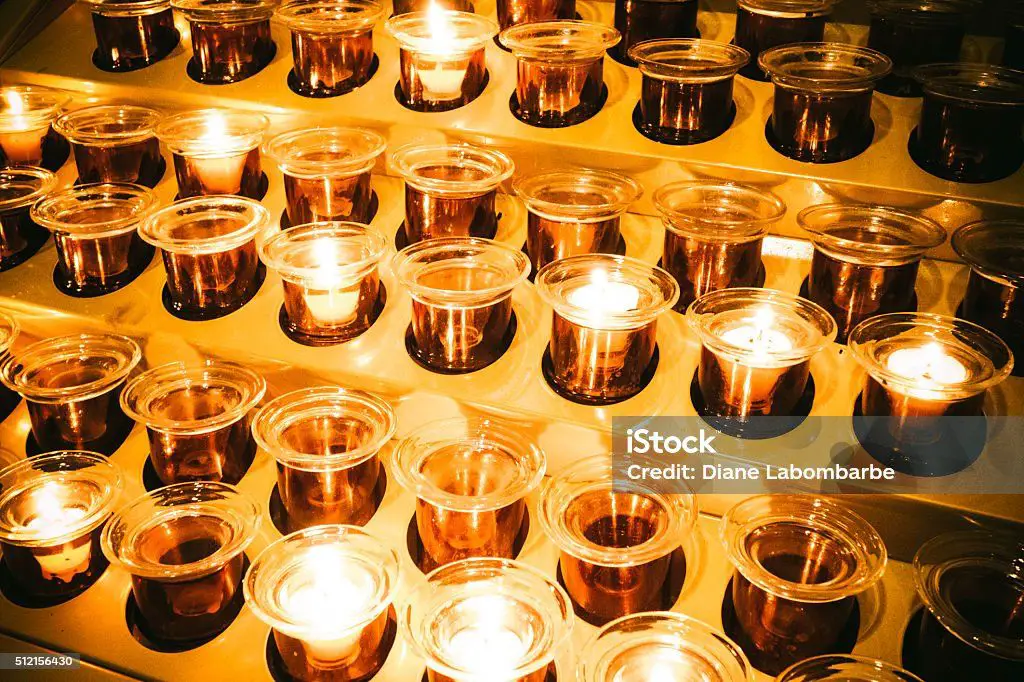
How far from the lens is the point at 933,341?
1010 mm

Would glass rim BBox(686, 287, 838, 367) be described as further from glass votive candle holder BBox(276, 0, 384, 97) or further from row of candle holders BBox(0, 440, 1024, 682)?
glass votive candle holder BBox(276, 0, 384, 97)

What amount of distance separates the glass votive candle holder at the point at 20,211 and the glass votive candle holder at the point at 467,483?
689 millimetres

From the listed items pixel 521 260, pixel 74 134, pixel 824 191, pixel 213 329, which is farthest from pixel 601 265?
pixel 74 134

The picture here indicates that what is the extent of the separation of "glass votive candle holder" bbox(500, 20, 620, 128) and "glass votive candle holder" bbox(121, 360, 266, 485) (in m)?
0.52

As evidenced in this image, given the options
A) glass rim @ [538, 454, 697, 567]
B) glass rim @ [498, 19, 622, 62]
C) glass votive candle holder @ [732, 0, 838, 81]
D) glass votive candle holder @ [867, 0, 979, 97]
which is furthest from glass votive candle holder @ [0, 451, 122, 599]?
glass votive candle holder @ [867, 0, 979, 97]

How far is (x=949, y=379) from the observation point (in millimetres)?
961

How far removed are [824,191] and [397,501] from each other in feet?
2.10

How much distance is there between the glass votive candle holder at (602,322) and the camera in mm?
1026

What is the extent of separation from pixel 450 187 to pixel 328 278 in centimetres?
19

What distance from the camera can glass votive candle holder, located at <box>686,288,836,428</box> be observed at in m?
0.98

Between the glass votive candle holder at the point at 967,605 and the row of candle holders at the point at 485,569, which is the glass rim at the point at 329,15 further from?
the glass votive candle holder at the point at 967,605

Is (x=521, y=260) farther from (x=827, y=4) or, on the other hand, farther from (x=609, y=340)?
(x=827, y=4)

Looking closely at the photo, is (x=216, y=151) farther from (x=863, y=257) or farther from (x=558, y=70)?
(x=863, y=257)

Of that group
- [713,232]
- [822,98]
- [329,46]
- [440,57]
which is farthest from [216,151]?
[822,98]
